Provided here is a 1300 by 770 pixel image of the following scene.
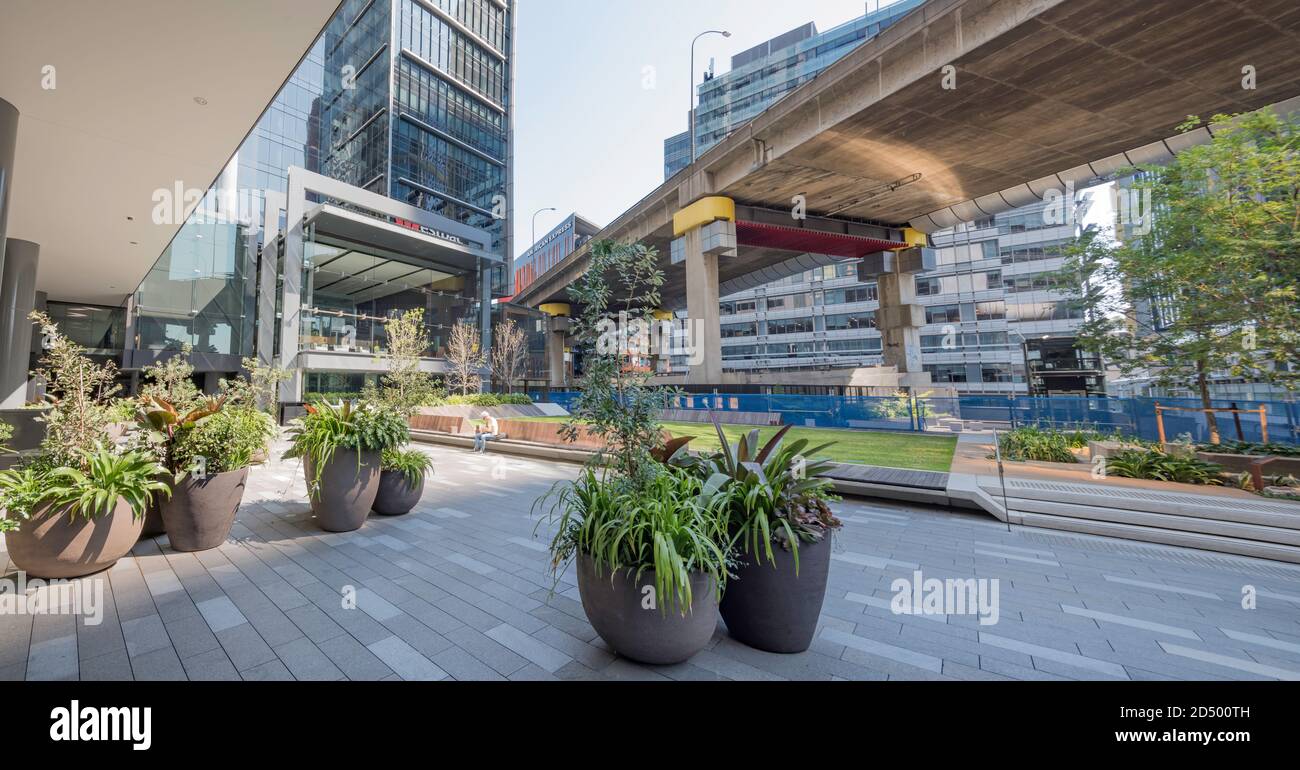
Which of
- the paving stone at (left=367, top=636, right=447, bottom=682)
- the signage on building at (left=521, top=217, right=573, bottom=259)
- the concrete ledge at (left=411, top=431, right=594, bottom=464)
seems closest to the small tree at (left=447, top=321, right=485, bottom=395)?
the concrete ledge at (left=411, top=431, right=594, bottom=464)

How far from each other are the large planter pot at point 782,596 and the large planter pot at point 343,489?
5.34m

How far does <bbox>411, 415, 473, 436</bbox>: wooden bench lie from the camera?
18047mm

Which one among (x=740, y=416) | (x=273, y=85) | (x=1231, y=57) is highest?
(x=1231, y=57)

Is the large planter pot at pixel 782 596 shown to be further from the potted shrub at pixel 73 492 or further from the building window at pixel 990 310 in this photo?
the building window at pixel 990 310

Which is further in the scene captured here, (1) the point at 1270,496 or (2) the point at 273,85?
(1) the point at 1270,496

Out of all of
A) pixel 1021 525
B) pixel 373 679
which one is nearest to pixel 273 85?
pixel 373 679

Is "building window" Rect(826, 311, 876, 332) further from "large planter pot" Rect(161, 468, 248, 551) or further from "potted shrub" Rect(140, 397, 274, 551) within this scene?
"large planter pot" Rect(161, 468, 248, 551)

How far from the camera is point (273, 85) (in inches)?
240

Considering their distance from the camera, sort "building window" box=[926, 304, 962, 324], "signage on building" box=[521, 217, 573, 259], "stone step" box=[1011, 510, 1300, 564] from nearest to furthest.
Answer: "stone step" box=[1011, 510, 1300, 564] < "building window" box=[926, 304, 962, 324] < "signage on building" box=[521, 217, 573, 259]

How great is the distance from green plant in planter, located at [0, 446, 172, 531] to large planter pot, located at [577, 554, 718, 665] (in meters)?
4.99

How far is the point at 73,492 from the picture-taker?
4281mm

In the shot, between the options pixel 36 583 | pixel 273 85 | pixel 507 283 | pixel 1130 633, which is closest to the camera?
pixel 1130 633
